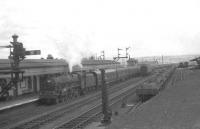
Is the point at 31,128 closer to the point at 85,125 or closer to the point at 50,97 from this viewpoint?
the point at 85,125

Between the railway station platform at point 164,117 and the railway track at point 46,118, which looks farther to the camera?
the railway track at point 46,118

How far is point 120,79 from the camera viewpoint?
51.4 metres

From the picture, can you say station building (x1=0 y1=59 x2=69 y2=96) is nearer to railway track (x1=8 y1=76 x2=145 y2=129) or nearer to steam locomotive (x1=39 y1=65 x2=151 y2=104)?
steam locomotive (x1=39 y1=65 x2=151 y2=104)

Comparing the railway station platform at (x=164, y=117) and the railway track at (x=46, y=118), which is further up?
the railway station platform at (x=164, y=117)

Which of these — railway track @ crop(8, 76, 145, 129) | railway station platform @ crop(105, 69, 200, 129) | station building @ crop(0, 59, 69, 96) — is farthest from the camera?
station building @ crop(0, 59, 69, 96)

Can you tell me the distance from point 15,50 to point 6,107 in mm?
9479

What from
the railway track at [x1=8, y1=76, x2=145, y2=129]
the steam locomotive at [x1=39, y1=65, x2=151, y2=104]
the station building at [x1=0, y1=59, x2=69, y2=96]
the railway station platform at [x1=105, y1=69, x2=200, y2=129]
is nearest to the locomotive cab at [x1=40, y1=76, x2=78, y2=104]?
the steam locomotive at [x1=39, y1=65, x2=151, y2=104]

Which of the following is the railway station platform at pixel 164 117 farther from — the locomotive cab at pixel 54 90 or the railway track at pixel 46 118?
the locomotive cab at pixel 54 90

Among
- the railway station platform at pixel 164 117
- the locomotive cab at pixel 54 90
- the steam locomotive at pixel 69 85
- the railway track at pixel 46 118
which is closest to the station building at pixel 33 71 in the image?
the steam locomotive at pixel 69 85

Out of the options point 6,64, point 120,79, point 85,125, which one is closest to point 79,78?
point 6,64

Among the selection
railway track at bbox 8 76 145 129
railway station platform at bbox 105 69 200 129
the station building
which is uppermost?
the station building

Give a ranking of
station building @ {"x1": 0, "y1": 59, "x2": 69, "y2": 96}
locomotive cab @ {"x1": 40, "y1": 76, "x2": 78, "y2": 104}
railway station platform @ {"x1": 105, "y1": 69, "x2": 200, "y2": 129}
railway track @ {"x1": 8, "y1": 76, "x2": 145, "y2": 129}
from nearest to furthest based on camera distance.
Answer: railway station platform @ {"x1": 105, "y1": 69, "x2": 200, "y2": 129} < railway track @ {"x1": 8, "y1": 76, "x2": 145, "y2": 129} < locomotive cab @ {"x1": 40, "y1": 76, "x2": 78, "y2": 104} < station building @ {"x1": 0, "y1": 59, "x2": 69, "y2": 96}

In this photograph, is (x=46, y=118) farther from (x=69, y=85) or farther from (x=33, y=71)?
(x=33, y=71)

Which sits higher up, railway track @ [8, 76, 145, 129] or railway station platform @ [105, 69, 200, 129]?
railway station platform @ [105, 69, 200, 129]
